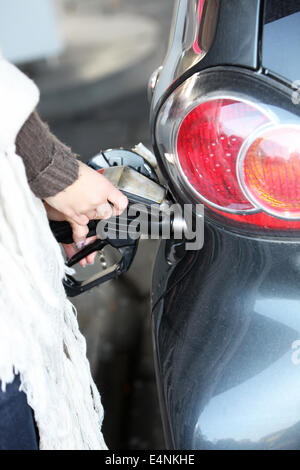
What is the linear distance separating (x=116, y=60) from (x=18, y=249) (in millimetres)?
4733

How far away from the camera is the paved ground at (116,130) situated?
6.38 feet

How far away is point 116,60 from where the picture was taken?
17.7 feet

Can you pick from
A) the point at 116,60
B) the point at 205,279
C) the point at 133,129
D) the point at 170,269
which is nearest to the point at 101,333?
the point at 170,269

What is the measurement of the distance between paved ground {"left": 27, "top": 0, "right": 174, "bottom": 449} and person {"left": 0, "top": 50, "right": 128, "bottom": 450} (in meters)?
0.79

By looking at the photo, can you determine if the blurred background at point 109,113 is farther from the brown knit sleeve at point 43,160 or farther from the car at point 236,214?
the brown knit sleeve at point 43,160

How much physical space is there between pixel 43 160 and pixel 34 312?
11.0 inches

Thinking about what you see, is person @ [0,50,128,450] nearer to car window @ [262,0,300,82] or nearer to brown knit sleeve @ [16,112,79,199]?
brown knit sleeve @ [16,112,79,199]

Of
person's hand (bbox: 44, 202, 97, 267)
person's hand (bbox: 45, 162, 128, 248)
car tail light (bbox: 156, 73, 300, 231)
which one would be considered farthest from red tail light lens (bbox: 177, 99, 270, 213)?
person's hand (bbox: 44, 202, 97, 267)

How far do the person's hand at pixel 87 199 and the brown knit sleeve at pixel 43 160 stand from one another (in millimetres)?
24

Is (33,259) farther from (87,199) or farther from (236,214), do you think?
(236,214)

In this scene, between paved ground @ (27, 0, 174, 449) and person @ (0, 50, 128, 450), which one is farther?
paved ground @ (27, 0, 174, 449)

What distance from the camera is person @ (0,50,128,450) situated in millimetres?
929
